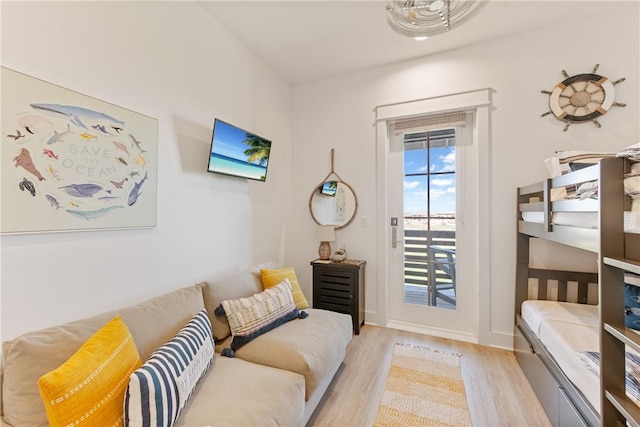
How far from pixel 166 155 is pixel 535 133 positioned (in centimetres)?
305

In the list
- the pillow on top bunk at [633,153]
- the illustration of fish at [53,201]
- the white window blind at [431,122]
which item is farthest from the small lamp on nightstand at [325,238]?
the pillow on top bunk at [633,153]

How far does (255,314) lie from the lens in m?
1.82

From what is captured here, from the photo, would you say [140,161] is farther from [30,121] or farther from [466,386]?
[466,386]

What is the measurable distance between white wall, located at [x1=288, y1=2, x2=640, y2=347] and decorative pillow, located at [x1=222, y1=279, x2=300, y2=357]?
53.2 inches

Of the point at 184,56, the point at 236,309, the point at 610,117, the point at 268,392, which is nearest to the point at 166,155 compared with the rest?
the point at 184,56

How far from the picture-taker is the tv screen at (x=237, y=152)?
84.5 inches

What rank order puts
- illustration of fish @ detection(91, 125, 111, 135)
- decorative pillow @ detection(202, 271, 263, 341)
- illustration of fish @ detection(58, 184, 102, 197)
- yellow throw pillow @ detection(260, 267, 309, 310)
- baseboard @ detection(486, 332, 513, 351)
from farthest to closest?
baseboard @ detection(486, 332, 513, 351) < yellow throw pillow @ detection(260, 267, 309, 310) < decorative pillow @ detection(202, 271, 263, 341) < illustration of fish @ detection(91, 125, 111, 135) < illustration of fish @ detection(58, 184, 102, 197)

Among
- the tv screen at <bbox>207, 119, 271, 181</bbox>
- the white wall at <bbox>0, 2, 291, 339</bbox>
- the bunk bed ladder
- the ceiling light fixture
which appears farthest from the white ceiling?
the bunk bed ladder

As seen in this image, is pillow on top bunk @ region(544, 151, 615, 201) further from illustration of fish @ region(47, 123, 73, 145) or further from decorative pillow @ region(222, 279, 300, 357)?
illustration of fish @ region(47, 123, 73, 145)

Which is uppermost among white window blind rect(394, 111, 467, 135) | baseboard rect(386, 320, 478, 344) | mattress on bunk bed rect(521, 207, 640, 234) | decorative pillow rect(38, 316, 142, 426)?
white window blind rect(394, 111, 467, 135)

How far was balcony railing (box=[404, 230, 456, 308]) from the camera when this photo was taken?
2.87 metres

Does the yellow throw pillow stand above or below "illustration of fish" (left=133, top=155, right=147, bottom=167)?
below

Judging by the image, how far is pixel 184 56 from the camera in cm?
206

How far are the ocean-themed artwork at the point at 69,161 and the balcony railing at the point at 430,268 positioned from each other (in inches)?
97.7
